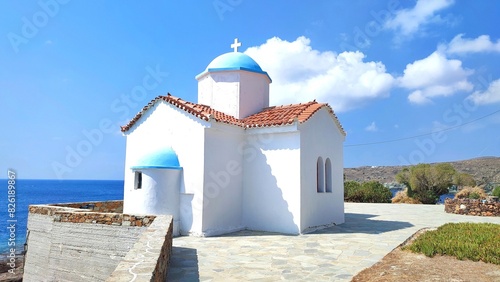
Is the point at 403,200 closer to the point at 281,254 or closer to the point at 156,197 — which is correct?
the point at 281,254

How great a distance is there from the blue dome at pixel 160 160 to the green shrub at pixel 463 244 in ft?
23.4

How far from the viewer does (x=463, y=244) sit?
7.87m

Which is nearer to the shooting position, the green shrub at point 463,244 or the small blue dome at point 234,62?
the green shrub at point 463,244

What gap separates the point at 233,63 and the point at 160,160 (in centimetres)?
526

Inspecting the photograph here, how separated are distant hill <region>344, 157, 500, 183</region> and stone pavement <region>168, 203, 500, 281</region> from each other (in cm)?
5014

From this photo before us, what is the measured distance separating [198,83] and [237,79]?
80.6 inches

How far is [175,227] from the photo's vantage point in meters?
10.7

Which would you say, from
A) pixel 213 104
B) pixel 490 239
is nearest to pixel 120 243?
pixel 213 104

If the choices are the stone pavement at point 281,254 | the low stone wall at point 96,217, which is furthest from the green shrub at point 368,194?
the low stone wall at point 96,217

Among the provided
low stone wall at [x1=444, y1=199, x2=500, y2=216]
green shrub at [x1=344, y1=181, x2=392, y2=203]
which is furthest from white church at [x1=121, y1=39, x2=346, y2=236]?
green shrub at [x1=344, y1=181, x2=392, y2=203]

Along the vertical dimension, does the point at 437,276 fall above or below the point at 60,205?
below

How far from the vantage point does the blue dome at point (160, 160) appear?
10707 millimetres

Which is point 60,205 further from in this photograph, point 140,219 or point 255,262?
point 255,262

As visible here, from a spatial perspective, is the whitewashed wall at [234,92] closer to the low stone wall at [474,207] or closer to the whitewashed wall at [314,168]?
the whitewashed wall at [314,168]
